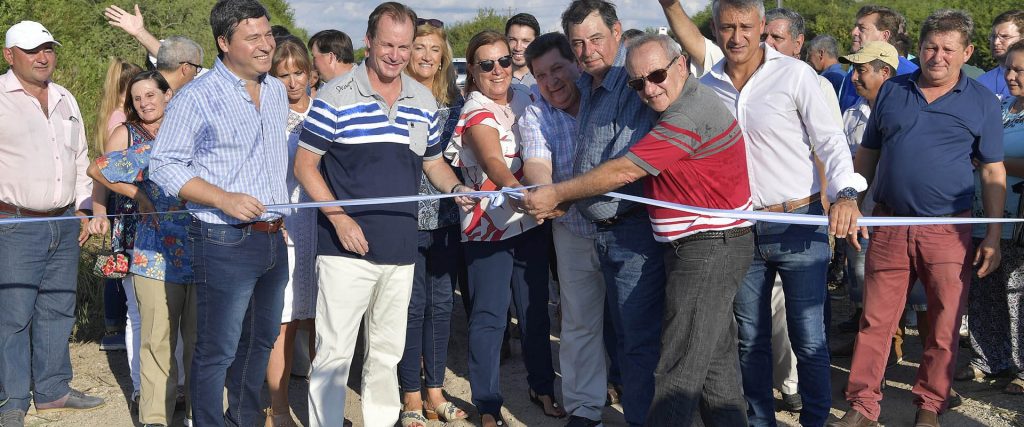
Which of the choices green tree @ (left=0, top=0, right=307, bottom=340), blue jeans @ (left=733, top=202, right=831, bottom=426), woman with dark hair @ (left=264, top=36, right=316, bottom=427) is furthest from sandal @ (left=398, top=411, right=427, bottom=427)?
green tree @ (left=0, top=0, right=307, bottom=340)

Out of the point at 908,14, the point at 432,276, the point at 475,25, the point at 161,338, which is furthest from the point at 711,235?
the point at 475,25

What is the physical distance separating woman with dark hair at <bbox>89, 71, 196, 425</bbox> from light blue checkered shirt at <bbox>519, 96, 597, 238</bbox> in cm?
184

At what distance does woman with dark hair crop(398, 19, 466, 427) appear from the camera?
521cm

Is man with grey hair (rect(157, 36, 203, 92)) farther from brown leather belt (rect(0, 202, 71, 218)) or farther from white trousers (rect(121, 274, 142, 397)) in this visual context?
white trousers (rect(121, 274, 142, 397))

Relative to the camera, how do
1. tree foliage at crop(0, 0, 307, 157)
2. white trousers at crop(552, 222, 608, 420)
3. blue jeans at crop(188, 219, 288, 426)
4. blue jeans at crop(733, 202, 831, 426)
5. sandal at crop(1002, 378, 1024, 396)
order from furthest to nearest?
tree foliage at crop(0, 0, 307, 157), sandal at crop(1002, 378, 1024, 396), white trousers at crop(552, 222, 608, 420), blue jeans at crop(733, 202, 831, 426), blue jeans at crop(188, 219, 288, 426)

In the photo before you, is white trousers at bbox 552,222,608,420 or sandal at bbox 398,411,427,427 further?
sandal at bbox 398,411,427,427

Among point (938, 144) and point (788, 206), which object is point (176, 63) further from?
point (938, 144)

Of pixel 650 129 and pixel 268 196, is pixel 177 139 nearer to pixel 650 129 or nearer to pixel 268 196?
pixel 268 196

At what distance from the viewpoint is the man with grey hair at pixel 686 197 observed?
4043 millimetres

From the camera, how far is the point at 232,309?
14.1 feet

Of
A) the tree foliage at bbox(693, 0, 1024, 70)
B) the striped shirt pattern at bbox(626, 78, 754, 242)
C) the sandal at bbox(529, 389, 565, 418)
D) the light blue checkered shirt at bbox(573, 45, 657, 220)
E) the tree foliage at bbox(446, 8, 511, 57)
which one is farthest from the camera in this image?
the tree foliage at bbox(446, 8, 511, 57)

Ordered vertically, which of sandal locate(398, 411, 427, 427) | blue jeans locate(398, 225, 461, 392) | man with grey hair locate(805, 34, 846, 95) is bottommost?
sandal locate(398, 411, 427, 427)

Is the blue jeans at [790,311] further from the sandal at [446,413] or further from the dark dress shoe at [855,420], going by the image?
the sandal at [446,413]

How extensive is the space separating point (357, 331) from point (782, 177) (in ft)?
7.14
